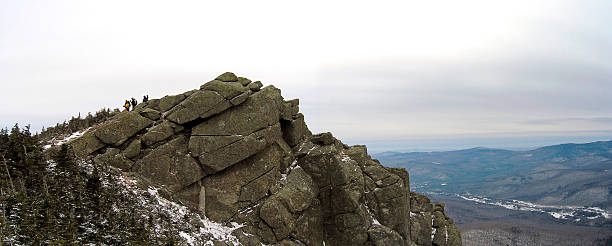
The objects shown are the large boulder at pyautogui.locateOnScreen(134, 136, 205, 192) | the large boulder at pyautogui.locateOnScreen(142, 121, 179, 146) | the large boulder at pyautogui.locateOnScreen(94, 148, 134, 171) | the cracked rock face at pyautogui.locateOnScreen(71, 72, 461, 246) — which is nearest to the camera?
the large boulder at pyautogui.locateOnScreen(94, 148, 134, 171)

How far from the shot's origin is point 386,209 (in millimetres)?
39750

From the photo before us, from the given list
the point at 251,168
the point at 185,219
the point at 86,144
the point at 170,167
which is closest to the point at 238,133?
the point at 251,168

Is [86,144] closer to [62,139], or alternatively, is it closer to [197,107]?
[62,139]

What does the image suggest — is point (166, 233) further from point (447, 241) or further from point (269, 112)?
point (447, 241)

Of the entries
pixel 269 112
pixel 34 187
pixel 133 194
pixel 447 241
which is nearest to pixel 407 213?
pixel 447 241

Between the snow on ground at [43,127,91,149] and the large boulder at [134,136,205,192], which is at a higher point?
the snow on ground at [43,127,91,149]

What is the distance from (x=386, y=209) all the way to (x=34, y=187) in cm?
3717

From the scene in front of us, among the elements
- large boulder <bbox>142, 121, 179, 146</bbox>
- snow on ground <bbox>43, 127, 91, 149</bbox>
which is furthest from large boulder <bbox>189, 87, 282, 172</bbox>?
snow on ground <bbox>43, 127, 91, 149</bbox>

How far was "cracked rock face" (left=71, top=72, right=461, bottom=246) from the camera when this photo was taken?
110ft

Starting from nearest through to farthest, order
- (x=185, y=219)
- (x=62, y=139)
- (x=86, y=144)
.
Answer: (x=185, y=219)
(x=86, y=144)
(x=62, y=139)

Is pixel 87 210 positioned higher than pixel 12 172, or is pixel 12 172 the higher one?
pixel 12 172

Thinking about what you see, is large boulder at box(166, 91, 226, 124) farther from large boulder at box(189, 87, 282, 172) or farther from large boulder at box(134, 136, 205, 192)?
large boulder at box(134, 136, 205, 192)

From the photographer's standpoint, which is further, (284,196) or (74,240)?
(284,196)

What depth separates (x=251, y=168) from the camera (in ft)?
119
